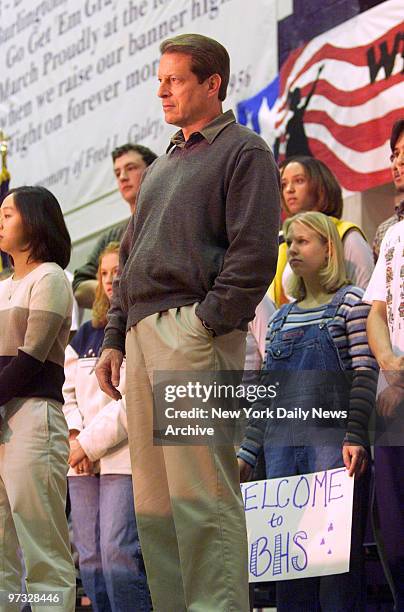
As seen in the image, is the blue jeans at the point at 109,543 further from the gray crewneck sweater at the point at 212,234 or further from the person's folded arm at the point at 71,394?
the gray crewneck sweater at the point at 212,234

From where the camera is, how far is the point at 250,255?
10.5ft

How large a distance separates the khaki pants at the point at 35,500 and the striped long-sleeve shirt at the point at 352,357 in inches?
33.9

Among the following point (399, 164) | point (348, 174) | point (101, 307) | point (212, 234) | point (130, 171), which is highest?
point (348, 174)

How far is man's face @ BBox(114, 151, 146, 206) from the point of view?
5918mm

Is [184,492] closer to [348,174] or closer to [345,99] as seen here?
[348,174]

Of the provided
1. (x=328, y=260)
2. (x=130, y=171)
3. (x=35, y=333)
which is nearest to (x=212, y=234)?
(x=35, y=333)

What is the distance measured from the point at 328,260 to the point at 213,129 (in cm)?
134

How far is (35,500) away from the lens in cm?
382

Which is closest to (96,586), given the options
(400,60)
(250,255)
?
(250,255)

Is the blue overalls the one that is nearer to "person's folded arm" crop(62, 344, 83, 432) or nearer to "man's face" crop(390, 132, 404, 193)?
"man's face" crop(390, 132, 404, 193)

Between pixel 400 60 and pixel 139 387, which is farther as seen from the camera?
pixel 400 60

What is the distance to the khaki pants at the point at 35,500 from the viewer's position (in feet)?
12.4

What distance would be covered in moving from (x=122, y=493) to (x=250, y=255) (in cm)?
181

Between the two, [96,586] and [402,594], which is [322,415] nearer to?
[402,594]
